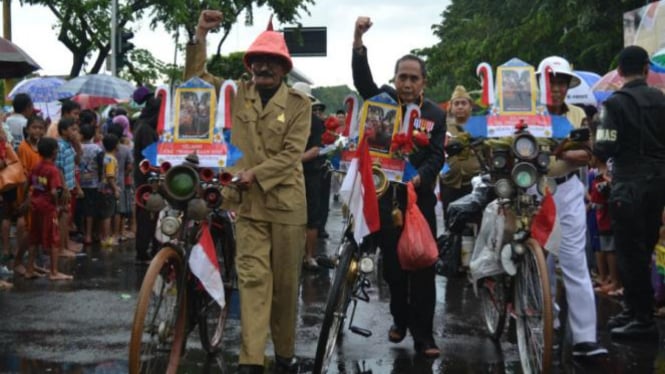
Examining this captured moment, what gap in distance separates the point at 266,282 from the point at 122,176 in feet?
29.6

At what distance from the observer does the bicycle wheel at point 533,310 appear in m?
5.77

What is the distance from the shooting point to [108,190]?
13.8 metres

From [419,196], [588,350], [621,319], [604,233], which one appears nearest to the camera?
[588,350]

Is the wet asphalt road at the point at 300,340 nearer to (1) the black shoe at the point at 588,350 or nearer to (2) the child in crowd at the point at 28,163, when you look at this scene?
(1) the black shoe at the point at 588,350

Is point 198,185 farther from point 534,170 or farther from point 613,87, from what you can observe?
point 613,87

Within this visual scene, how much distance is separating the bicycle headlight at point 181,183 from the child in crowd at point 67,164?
20.5 feet

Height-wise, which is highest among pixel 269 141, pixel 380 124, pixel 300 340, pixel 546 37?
pixel 546 37

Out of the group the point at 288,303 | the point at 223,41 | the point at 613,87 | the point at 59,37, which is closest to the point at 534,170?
the point at 288,303

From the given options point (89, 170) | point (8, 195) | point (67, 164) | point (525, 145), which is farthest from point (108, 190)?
point (525, 145)

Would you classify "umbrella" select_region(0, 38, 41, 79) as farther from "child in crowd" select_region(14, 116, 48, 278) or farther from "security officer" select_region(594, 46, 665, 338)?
"security officer" select_region(594, 46, 665, 338)

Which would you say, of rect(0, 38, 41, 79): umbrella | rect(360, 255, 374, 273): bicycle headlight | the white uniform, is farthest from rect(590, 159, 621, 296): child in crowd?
rect(0, 38, 41, 79): umbrella

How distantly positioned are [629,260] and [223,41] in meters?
34.0

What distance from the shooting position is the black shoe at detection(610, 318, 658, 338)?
7508 millimetres

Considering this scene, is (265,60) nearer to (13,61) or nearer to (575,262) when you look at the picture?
(575,262)
